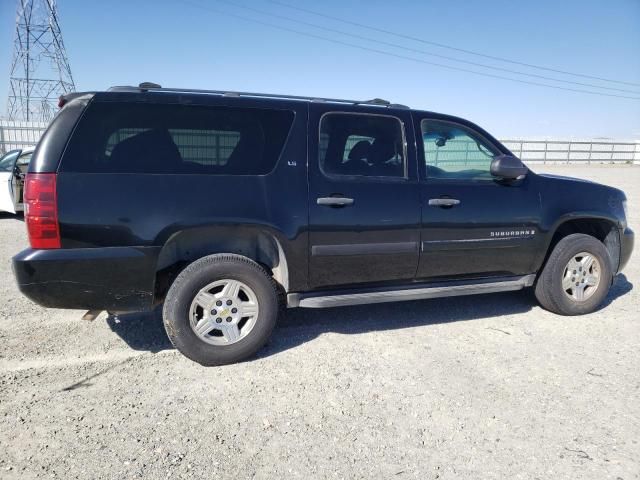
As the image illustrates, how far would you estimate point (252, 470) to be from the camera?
7.40 feet

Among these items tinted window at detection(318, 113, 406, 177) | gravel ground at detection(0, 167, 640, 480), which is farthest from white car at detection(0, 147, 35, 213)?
tinted window at detection(318, 113, 406, 177)

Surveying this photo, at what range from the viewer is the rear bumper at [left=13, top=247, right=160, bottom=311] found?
2.91 meters

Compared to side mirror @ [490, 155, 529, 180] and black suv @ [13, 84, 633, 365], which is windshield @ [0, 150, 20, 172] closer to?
black suv @ [13, 84, 633, 365]

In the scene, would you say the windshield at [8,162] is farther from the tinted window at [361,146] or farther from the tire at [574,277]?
the tire at [574,277]

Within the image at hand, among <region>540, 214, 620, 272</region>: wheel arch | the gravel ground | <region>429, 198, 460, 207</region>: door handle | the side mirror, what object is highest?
the side mirror

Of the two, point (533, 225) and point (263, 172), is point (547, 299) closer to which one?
point (533, 225)

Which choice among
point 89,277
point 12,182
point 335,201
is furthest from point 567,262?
point 12,182

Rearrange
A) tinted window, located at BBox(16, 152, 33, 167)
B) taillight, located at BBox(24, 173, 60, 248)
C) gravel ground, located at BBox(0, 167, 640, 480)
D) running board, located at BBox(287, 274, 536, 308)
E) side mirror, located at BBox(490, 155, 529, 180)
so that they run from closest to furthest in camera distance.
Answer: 1. gravel ground, located at BBox(0, 167, 640, 480)
2. taillight, located at BBox(24, 173, 60, 248)
3. running board, located at BBox(287, 274, 536, 308)
4. side mirror, located at BBox(490, 155, 529, 180)
5. tinted window, located at BBox(16, 152, 33, 167)

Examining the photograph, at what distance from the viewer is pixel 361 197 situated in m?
3.56

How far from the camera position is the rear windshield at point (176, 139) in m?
3.01

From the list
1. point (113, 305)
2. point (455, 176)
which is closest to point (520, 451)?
point (455, 176)

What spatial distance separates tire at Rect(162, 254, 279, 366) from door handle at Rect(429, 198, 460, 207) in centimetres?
146

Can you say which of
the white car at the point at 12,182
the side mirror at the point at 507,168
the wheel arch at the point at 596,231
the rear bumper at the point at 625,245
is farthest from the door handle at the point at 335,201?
the white car at the point at 12,182

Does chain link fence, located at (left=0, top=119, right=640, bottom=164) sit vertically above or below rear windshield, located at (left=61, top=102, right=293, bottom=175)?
above
